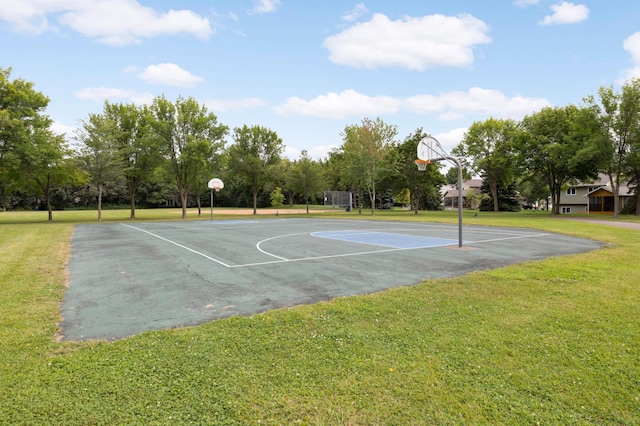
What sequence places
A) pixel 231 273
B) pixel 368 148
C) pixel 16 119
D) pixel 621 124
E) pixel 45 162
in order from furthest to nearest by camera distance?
1. pixel 368 148
2. pixel 621 124
3. pixel 45 162
4. pixel 16 119
5. pixel 231 273

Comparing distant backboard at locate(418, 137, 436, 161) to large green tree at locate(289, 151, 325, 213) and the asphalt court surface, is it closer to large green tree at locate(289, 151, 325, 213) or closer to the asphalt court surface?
the asphalt court surface

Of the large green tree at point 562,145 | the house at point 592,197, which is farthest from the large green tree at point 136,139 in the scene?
the house at point 592,197

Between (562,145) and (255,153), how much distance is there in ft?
103

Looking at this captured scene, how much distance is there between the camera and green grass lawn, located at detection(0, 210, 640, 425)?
276 centimetres

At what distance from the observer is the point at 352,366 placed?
3.46m

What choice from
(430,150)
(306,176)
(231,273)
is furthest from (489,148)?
(231,273)

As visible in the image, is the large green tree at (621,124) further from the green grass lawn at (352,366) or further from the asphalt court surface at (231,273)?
the green grass lawn at (352,366)

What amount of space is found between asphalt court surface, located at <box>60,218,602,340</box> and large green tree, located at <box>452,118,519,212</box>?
3349cm

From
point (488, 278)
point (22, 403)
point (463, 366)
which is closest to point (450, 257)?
point (488, 278)

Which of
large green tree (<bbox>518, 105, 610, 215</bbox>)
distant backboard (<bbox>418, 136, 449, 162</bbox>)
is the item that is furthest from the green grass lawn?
large green tree (<bbox>518, 105, 610, 215</bbox>)

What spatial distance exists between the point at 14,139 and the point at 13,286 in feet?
82.2

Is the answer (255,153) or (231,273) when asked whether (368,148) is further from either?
(231,273)

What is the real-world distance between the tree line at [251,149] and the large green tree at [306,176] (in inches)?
5.1

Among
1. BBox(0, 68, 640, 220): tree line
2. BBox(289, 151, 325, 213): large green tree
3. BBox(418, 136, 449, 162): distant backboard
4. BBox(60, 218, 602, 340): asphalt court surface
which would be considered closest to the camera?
BBox(60, 218, 602, 340): asphalt court surface
